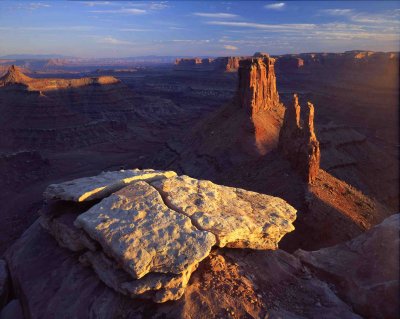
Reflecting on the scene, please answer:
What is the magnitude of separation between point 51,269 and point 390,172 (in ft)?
154

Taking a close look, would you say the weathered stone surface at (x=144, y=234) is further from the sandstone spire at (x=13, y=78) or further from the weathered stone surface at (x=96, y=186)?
the sandstone spire at (x=13, y=78)

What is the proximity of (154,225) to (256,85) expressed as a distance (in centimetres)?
4245

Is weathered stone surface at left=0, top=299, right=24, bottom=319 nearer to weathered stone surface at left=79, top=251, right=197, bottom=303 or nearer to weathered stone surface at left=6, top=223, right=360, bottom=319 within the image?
weathered stone surface at left=6, top=223, right=360, bottom=319

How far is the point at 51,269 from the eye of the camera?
476 inches

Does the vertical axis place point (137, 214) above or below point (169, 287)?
above

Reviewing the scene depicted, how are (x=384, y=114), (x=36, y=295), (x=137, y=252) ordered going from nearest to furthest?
(x=137, y=252)
(x=36, y=295)
(x=384, y=114)

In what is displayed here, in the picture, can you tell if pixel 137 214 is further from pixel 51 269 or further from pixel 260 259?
pixel 260 259

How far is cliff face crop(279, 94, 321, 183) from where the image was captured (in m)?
27.8

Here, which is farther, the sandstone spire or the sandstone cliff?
the sandstone spire

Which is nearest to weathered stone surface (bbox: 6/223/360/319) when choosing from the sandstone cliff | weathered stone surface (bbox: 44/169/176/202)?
the sandstone cliff

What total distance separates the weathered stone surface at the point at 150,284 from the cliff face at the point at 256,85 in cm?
3875

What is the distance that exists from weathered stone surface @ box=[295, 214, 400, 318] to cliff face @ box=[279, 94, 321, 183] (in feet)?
47.7

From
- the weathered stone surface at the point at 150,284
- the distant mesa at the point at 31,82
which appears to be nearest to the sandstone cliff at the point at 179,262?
the weathered stone surface at the point at 150,284

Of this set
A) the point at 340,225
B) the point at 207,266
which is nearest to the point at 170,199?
the point at 207,266
